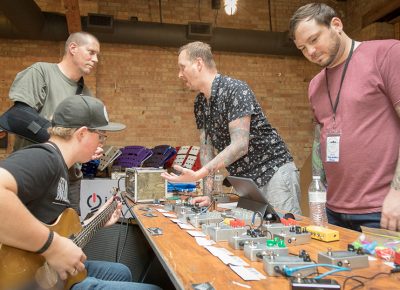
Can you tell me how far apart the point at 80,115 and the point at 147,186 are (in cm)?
117

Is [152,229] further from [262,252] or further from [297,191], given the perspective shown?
[297,191]

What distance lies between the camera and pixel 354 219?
1621 millimetres

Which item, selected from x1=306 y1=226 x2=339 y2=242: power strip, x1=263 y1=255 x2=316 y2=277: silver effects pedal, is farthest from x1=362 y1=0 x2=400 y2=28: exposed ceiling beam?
x1=263 y1=255 x2=316 y2=277: silver effects pedal

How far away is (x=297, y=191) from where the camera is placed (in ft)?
7.02

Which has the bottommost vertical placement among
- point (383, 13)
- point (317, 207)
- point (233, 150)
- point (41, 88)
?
point (317, 207)

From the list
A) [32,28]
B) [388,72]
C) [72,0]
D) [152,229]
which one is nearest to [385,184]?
[388,72]

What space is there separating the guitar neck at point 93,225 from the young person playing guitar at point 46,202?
16 millimetres

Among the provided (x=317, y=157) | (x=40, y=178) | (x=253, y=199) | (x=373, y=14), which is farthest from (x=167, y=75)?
(x=40, y=178)

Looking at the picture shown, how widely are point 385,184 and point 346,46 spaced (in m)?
0.66

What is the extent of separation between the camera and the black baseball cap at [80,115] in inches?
58.0

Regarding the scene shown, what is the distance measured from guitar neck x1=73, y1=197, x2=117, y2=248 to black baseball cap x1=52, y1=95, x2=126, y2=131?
0.45 meters

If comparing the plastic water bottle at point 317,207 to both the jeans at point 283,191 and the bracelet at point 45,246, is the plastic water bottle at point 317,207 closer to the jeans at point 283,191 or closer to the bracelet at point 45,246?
the jeans at point 283,191

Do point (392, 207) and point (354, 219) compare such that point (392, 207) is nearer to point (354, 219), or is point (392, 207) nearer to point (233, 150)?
point (354, 219)

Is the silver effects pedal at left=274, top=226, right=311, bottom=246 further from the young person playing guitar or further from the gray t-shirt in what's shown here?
the gray t-shirt
